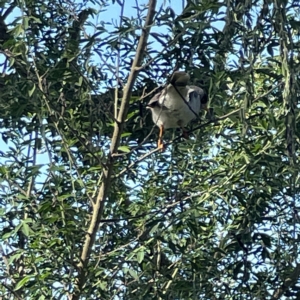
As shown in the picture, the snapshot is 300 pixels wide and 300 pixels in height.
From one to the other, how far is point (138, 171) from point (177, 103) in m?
0.46

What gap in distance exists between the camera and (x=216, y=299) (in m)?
3.97

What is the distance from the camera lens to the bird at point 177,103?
3.47 meters

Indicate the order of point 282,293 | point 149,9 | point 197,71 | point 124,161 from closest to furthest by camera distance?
point 149,9
point 197,71
point 124,161
point 282,293

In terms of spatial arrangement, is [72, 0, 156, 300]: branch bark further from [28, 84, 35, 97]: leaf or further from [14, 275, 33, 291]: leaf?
[28, 84, 35, 97]: leaf

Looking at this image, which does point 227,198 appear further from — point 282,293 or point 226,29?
point 226,29

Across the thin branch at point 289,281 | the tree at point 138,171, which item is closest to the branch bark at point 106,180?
the tree at point 138,171

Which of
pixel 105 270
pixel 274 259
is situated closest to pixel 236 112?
pixel 105 270

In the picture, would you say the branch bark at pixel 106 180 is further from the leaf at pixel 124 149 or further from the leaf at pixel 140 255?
the leaf at pixel 140 255

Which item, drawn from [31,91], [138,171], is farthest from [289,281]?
[31,91]

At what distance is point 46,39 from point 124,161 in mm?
744

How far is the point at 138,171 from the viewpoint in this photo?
4043 mm

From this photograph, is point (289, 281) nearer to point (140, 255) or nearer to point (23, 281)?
point (140, 255)

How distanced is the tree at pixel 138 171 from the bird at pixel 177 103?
3.0 inches

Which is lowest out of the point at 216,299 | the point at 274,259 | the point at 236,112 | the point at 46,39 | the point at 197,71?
the point at 216,299
